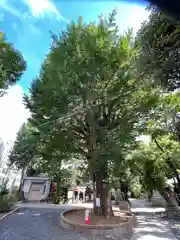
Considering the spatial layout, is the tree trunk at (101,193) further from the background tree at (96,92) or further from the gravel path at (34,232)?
the gravel path at (34,232)

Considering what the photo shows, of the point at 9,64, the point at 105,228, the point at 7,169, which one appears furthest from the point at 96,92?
the point at 7,169

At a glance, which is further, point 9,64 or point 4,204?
point 4,204

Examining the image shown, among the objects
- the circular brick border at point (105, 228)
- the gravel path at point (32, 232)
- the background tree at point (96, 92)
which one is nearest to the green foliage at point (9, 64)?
the background tree at point (96, 92)

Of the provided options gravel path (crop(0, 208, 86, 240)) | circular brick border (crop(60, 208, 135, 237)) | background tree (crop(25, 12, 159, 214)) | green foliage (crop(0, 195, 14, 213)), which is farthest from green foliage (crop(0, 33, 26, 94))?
green foliage (crop(0, 195, 14, 213))

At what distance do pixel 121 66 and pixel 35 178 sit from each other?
1571 cm

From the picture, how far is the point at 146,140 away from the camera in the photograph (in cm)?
1541

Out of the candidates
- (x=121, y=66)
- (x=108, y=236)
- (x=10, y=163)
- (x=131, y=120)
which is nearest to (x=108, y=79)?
(x=121, y=66)

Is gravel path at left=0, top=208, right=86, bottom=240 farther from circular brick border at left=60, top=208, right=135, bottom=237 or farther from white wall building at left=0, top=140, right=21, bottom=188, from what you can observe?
white wall building at left=0, top=140, right=21, bottom=188

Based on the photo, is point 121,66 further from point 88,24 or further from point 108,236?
point 108,236

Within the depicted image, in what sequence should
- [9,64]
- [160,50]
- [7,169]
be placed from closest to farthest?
[160,50]
[9,64]
[7,169]

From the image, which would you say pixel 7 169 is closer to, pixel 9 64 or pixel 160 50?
pixel 9 64

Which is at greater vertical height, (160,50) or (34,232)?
(160,50)

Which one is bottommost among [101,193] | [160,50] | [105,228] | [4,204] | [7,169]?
[105,228]

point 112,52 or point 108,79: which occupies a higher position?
point 112,52
